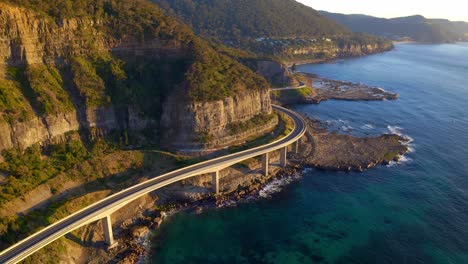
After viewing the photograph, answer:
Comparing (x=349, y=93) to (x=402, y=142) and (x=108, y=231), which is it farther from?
(x=108, y=231)

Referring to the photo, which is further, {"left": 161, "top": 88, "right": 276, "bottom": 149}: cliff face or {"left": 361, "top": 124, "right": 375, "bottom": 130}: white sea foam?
{"left": 361, "top": 124, "right": 375, "bottom": 130}: white sea foam

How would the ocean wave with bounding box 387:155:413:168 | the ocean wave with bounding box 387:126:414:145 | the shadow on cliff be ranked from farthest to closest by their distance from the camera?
the ocean wave with bounding box 387:126:414:145
the ocean wave with bounding box 387:155:413:168
the shadow on cliff

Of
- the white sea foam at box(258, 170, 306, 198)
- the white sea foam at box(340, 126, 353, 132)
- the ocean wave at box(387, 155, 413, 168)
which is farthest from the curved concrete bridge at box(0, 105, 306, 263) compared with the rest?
the white sea foam at box(340, 126, 353, 132)

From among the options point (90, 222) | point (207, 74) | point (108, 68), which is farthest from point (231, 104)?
point (90, 222)

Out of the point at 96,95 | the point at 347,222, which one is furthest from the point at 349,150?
the point at 96,95

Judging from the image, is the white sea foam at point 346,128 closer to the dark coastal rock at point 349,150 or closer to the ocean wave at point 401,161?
the dark coastal rock at point 349,150

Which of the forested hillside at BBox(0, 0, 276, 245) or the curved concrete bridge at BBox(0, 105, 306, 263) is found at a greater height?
the forested hillside at BBox(0, 0, 276, 245)

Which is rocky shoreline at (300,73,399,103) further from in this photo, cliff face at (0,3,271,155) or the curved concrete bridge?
cliff face at (0,3,271,155)

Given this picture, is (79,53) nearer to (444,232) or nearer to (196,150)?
(196,150)
